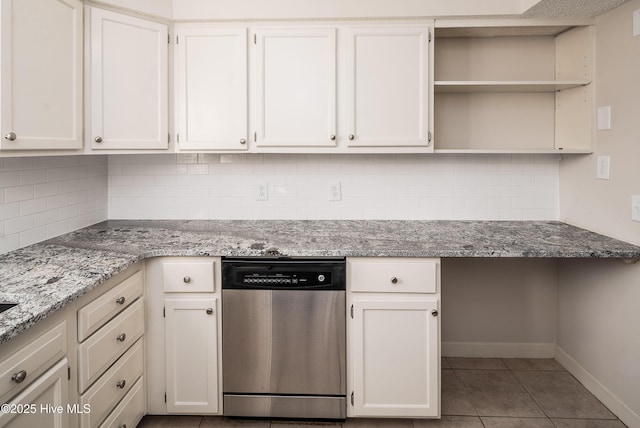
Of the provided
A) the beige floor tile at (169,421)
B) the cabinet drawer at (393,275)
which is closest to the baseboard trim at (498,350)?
the cabinet drawer at (393,275)

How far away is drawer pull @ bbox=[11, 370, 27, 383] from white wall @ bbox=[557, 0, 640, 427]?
246 cm

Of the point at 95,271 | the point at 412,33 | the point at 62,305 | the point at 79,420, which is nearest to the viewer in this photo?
the point at 62,305

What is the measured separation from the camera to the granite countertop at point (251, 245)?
66.9 inches

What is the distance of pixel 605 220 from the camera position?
8.05ft

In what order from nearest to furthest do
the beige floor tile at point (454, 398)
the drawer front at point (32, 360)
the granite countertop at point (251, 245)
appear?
the drawer front at point (32, 360), the granite countertop at point (251, 245), the beige floor tile at point (454, 398)

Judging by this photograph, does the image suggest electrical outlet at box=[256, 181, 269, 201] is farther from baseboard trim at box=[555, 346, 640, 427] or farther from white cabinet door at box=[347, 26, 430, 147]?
baseboard trim at box=[555, 346, 640, 427]

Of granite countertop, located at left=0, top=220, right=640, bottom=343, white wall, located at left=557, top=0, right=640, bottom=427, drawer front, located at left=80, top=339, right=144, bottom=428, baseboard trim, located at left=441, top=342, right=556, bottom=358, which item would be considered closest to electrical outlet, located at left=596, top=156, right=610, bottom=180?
white wall, located at left=557, top=0, right=640, bottom=427

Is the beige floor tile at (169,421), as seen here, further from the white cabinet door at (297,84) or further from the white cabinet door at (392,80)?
the white cabinet door at (392,80)

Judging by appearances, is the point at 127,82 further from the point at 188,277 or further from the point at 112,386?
the point at 112,386

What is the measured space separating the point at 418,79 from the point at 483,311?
1536 mm

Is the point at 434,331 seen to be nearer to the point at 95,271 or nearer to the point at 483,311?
the point at 483,311

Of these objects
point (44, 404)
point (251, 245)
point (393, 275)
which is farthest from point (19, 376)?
point (393, 275)

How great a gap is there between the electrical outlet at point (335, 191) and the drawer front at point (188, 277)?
101cm

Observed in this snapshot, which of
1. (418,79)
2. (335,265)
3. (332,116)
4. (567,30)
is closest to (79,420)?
(335,265)
